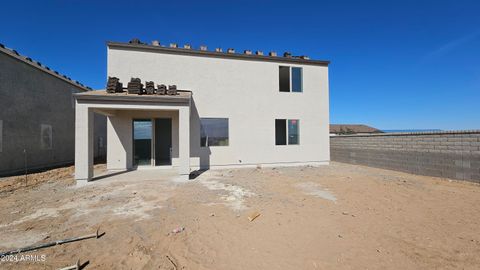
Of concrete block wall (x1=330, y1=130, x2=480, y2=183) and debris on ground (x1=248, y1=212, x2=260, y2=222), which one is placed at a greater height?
concrete block wall (x1=330, y1=130, x2=480, y2=183)

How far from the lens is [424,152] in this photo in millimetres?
8562

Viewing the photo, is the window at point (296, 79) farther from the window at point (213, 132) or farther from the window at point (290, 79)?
the window at point (213, 132)

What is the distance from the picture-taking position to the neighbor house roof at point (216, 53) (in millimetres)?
9055

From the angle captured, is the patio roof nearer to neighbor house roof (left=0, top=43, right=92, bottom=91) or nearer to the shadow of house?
the shadow of house

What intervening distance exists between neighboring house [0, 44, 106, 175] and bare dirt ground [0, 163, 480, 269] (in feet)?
14.6

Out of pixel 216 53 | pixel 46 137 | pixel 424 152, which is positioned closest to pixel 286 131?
pixel 216 53

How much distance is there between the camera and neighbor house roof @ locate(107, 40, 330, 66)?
9055 millimetres

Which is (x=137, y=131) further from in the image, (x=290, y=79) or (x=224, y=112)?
(x=290, y=79)

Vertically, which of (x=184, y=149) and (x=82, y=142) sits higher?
(x=82, y=142)

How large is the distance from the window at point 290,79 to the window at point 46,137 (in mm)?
12885

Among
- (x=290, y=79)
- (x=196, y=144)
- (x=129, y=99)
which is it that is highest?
(x=290, y=79)

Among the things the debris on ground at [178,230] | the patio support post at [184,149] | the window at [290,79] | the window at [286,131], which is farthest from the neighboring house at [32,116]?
the window at [290,79]

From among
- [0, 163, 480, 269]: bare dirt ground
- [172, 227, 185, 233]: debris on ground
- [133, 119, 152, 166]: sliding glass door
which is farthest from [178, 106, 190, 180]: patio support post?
[172, 227, 185, 233]: debris on ground

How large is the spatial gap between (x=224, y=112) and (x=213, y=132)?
1.15 m
